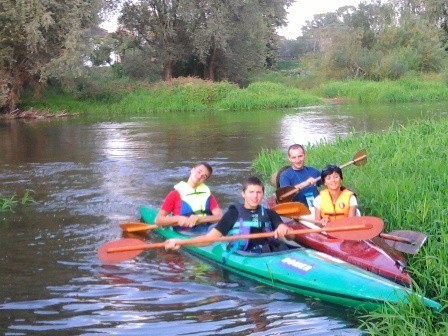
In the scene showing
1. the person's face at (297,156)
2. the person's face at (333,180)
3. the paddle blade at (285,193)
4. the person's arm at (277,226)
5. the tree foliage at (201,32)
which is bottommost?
the person's arm at (277,226)

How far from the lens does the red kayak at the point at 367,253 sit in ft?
18.3

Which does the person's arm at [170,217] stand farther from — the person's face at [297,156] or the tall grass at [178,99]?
the tall grass at [178,99]

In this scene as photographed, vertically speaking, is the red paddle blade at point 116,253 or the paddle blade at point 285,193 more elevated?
the paddle blade at point 285,193

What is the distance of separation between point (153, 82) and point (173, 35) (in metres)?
2.27

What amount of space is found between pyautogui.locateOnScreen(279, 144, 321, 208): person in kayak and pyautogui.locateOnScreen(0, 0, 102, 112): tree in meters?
19.1

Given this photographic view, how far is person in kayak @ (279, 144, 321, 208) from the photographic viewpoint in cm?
799

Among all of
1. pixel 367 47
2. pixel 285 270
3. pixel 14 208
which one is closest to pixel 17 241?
pixel 14 208

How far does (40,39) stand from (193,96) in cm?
688

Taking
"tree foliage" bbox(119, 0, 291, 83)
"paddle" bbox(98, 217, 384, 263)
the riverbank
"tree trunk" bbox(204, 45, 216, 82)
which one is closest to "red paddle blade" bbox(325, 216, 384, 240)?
"paddle" bbox(98, 217, 384, 263)

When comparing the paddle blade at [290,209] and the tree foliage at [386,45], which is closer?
the paddle blade at [290,209]

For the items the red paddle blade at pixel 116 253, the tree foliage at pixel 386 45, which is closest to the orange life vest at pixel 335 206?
the red paddle blade at pixel 116 253

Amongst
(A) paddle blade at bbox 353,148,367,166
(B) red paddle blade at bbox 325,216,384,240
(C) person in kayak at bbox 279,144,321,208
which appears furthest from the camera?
(A) paddle blade at bbox 353,148,367,166

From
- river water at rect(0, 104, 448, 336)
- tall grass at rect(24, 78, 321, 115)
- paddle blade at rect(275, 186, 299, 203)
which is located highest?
tall grass at rect(24, 78, 321, 115)

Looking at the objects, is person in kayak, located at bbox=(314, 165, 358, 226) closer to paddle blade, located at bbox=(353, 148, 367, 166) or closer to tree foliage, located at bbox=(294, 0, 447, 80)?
paddle blade, located at bbox=(353, 148, 367, 166)
